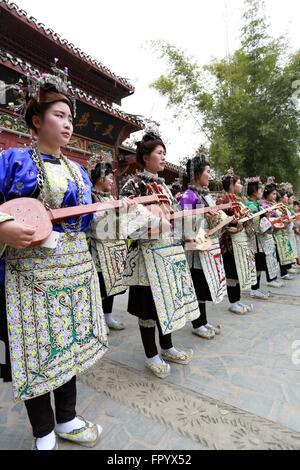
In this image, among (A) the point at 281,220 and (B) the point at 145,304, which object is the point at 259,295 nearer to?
(A) the point at 281,220

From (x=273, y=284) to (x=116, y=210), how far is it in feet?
16.0

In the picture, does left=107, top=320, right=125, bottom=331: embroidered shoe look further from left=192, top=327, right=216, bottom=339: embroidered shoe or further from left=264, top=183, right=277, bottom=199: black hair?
left=264, top=183, right=277, bottom=199: black hair

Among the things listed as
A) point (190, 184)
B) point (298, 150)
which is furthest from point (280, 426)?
point (298, 150)

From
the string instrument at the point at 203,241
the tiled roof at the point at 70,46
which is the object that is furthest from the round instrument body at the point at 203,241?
the tiled roof at the point at 70,46

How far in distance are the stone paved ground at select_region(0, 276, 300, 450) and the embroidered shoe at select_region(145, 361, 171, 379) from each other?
0.05 meters

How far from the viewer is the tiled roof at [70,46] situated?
6338 mm

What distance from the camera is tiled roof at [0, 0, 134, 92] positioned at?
634cm

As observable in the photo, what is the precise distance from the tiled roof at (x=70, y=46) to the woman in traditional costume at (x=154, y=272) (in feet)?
20.1

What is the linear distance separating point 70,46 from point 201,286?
301 inches

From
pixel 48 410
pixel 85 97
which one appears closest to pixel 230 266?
pixel 48 410

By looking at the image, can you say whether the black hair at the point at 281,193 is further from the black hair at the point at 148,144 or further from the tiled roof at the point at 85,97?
the black hair at the point at 148,144

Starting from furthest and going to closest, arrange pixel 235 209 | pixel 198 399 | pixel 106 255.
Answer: pixel 235 209 < pixel 106 255 < pixel 198 399

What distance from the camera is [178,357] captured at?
9.09ft

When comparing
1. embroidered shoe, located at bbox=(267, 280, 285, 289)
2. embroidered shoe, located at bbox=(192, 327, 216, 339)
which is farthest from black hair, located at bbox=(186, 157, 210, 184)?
embroidered shoe, located at bbox=(267, 280, 285, 289)
